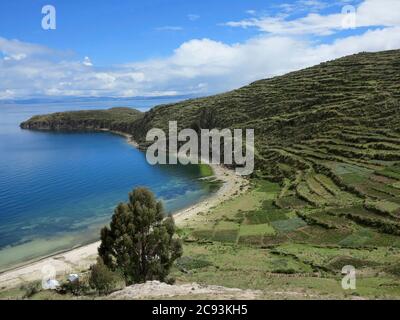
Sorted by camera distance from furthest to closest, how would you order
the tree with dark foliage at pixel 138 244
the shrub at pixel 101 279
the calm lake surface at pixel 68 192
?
the calm lake surface at pixel 68 192 < the tree with dark foliage at pixel 138 244 < the shrub at pixel 101 279

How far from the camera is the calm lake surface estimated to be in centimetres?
6253

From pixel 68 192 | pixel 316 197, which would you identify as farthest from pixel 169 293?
pixel 68 192

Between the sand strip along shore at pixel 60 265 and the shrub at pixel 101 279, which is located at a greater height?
the shrub at pixel 101 279

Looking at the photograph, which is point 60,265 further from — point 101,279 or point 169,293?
point 169,293

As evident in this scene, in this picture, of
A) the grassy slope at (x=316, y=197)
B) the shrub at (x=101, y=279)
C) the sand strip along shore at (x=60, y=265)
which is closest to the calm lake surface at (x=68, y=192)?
the sand strip along shore at (x=60, y=265)

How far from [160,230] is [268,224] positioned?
84.6ft

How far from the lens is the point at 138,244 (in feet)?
117

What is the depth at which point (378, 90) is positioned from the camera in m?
110

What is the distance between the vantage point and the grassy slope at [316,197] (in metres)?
39.5

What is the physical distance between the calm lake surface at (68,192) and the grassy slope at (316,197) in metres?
16.8

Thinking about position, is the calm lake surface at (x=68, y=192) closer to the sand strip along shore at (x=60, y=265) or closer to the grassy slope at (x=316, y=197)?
the sand strip along shore at (x=60, y=265)

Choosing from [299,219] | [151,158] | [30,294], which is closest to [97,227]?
[299,219]

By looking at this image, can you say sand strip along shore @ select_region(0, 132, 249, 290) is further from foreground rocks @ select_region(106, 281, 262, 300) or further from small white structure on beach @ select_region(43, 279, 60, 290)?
foreground rocks @ select_region(106, 281, 262, 300)

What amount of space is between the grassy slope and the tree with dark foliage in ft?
12.0
